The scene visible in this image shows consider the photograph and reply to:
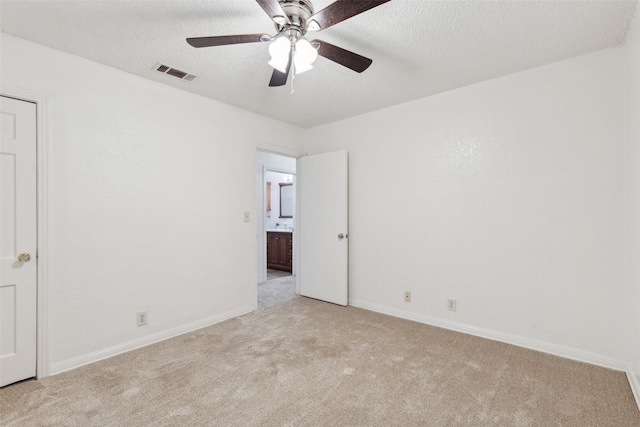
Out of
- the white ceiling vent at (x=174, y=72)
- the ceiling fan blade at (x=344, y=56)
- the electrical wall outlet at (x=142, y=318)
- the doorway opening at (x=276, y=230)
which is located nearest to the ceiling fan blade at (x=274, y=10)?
the ceiling fan blade at (x=344, y=56)

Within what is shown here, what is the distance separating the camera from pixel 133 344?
2.68m

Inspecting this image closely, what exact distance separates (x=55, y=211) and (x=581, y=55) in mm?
4215

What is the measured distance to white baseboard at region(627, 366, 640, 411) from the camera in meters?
1.92

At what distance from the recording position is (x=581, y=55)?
2434mm

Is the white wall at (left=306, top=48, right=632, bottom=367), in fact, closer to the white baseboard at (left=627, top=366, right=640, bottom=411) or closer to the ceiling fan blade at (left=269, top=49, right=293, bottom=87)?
the white baseboard at (left=627, top=366, right=640, bottom=411)

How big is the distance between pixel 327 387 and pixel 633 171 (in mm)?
2488

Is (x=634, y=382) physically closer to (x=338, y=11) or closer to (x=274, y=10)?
(x=338, y=11)

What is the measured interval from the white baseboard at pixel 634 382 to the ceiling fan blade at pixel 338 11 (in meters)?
2.71

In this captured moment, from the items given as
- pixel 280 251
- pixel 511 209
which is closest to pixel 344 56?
pixel 511 209

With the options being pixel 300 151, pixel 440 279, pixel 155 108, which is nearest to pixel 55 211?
pixel 155 108

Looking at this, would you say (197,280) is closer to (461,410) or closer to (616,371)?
(461,410)

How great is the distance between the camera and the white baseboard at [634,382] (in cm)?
192

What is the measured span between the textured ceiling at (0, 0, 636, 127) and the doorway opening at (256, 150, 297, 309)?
81.5 inches

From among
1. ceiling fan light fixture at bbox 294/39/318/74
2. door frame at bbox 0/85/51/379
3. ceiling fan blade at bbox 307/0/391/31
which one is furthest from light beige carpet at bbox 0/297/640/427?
ceiling fan blade at bbox 307/0/391/31
